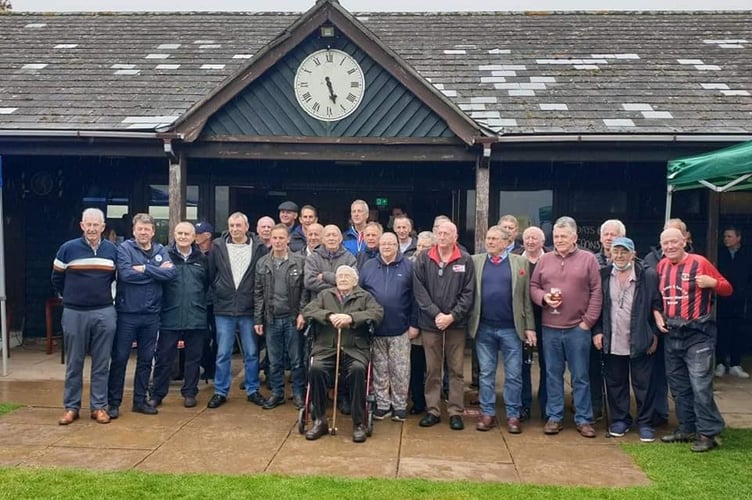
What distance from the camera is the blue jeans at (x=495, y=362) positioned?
524cm

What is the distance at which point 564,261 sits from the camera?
16.8 feet

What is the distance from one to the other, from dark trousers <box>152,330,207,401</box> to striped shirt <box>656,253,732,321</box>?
395cm

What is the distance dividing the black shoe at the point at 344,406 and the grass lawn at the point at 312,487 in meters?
1.49

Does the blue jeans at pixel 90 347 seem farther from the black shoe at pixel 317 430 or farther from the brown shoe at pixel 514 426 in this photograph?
the brown shoe at pixel 514 426

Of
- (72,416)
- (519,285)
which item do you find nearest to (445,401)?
(519,285)

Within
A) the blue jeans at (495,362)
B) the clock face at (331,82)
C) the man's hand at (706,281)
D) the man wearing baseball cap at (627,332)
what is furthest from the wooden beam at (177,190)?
the man's hand at (706,281)

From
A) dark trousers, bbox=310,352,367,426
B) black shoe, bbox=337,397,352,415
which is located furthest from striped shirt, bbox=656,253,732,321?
black shoe, bbox=337,397,352,415

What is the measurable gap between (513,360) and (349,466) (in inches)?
65.2

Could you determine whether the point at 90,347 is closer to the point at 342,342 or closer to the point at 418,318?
the point at 342,342

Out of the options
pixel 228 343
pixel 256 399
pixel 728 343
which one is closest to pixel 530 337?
pixel 256 399

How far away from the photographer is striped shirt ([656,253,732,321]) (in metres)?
4.80

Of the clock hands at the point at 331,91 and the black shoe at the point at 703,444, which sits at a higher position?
the clock hands at the point at 331,91

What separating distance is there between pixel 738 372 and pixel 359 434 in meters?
4.90

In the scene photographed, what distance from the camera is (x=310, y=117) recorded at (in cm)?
735
